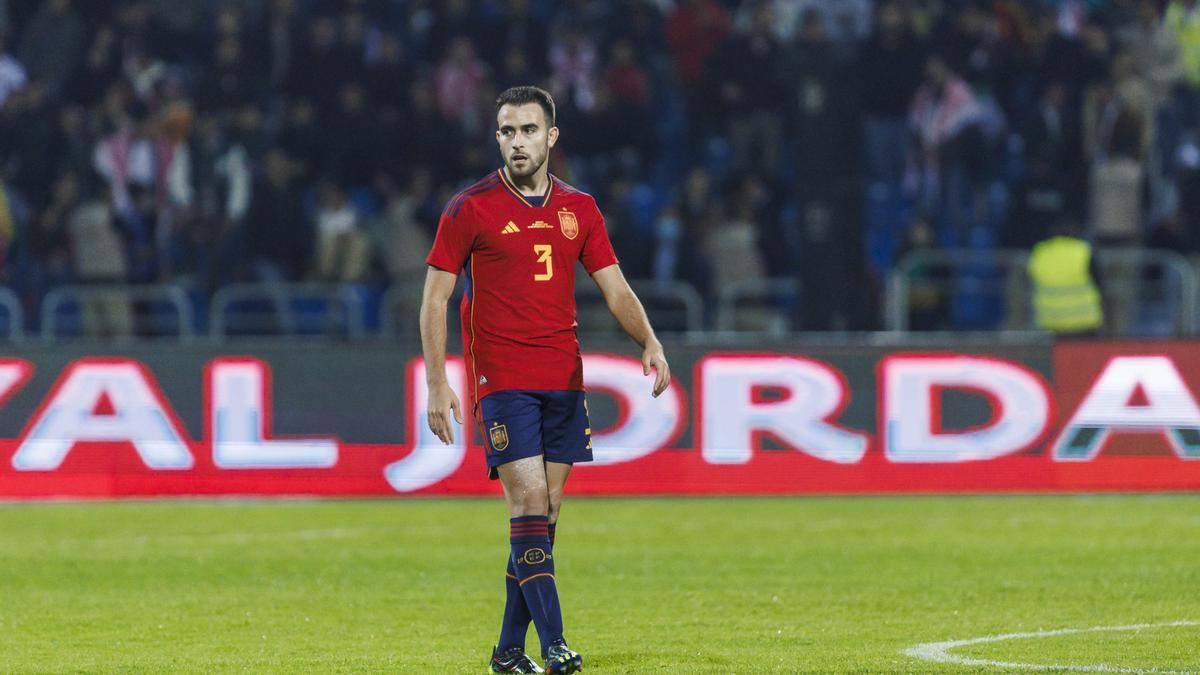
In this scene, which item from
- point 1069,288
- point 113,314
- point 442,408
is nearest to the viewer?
point 442,408

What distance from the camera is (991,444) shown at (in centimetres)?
1531

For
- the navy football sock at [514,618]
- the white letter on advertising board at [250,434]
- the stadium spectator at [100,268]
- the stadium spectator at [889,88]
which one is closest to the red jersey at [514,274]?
the navy football sock at [514,618]

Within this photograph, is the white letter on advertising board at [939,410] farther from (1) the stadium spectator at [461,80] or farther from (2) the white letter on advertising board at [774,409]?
(1) the stadium spectator at [461,80]

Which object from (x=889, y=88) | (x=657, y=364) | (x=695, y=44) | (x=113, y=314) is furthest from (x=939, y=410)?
(x=657, y=364)

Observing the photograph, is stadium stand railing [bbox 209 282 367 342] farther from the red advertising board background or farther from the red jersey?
the red jersey

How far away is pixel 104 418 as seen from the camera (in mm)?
15523

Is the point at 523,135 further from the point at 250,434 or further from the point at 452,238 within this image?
the point at 250,434

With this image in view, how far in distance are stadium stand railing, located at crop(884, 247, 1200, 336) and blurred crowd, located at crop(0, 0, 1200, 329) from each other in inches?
9.1

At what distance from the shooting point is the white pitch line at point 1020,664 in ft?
23.8

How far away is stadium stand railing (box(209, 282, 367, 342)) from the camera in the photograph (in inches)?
763

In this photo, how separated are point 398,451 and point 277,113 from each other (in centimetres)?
717

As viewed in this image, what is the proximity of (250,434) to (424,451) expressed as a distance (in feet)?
4.15

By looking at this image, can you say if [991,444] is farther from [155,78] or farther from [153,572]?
[155,78]

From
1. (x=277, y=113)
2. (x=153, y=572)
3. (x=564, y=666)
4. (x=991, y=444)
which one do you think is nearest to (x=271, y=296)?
(x=277, y=113)
